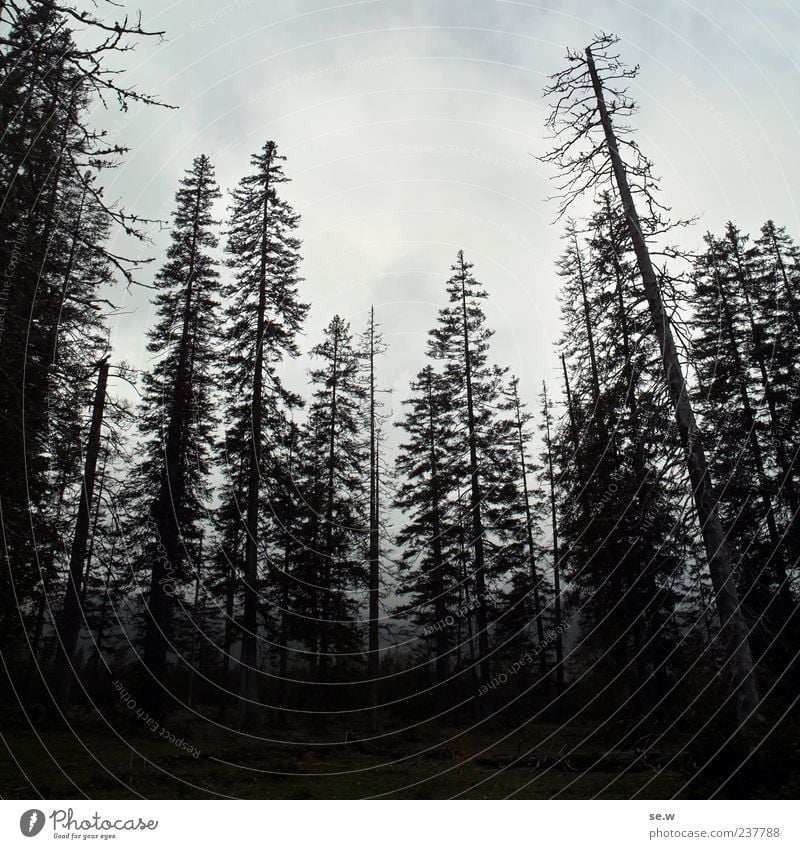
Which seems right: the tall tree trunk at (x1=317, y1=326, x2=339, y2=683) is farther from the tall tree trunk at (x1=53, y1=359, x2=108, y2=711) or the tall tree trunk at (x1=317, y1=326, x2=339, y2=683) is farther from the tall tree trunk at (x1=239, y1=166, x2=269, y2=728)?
the tall tree trunk at (x1=53, y1=359, x2=108, y2=711)

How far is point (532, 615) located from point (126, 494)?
63.8ft

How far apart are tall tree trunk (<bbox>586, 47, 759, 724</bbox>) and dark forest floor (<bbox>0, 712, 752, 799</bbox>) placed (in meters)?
1.58

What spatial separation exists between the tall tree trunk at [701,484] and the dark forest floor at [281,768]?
5.17ft

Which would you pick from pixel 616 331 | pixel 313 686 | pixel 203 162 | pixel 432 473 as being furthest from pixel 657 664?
pixel 203 162

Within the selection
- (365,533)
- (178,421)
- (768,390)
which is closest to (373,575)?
(365,533)

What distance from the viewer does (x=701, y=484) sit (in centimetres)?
732

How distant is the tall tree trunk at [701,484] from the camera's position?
6789mm

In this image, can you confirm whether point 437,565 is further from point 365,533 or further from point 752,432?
point 752,432

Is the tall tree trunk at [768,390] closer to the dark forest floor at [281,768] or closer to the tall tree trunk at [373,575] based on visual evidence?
the dark forest floor at [281,768]

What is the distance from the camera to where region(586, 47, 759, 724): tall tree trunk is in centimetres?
679

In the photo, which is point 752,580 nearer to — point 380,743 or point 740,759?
point 740,759

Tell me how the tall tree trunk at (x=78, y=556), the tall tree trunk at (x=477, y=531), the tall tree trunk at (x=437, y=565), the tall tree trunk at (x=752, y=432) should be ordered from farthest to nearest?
the tall tree trunk at (x=437, y=565) → the tall tree trunk at (x=477, y=531) → the tall tree trunk at (x=752, y=432) → the tall tree trunk at (x=78, y=556)

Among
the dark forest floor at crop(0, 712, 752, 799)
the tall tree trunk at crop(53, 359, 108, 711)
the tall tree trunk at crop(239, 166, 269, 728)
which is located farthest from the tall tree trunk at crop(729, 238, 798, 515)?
the tall tree trunk at crop(53, 359, 108, 711)
